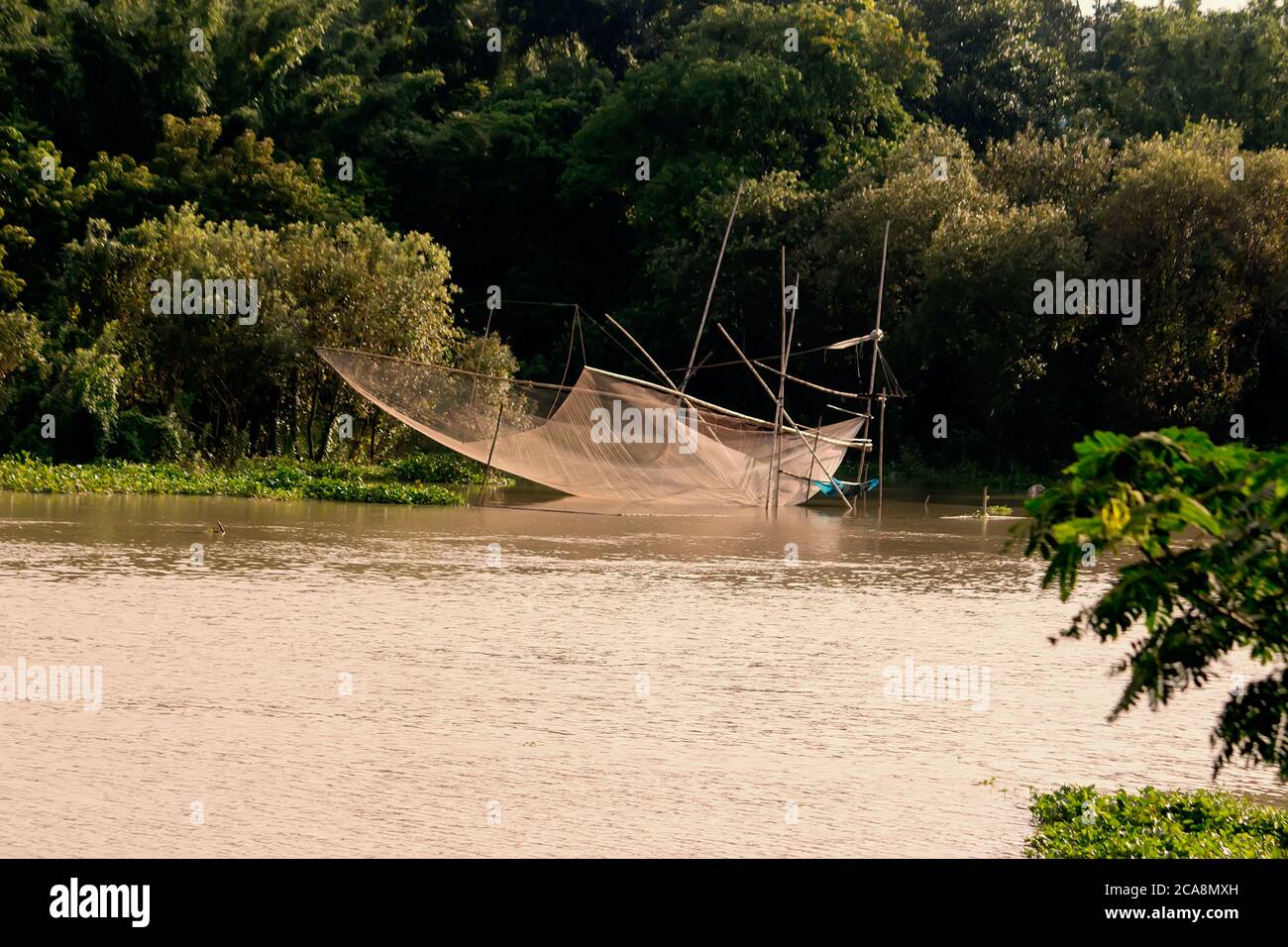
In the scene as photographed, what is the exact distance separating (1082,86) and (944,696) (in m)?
34.8

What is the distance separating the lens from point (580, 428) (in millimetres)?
21469

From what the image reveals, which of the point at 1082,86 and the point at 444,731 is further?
the point at 1082,86

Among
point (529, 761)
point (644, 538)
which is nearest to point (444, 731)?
point (529, 761)

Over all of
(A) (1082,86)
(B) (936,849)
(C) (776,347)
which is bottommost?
(B) (936,849)

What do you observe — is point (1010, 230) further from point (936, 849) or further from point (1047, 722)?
point (936, 849)

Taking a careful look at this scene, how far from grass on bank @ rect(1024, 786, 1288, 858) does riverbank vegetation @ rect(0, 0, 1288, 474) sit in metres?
21.8

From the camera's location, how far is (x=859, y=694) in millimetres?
9148

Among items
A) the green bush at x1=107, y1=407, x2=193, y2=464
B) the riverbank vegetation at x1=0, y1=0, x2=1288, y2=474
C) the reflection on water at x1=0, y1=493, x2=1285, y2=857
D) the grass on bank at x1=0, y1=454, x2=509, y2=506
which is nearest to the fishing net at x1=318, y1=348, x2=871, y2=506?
the grass on bank at x1=0, y1=454, x2=509, y2=506

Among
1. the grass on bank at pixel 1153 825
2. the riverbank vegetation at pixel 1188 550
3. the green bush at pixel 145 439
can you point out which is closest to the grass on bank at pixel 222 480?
the green bush at pixel 145 439

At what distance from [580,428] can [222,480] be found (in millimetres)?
6166

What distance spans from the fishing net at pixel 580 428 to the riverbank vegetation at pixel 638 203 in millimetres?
5925

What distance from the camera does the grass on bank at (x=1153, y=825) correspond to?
18.5ft

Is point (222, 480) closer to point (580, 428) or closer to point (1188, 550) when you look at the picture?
point (580, 428)
